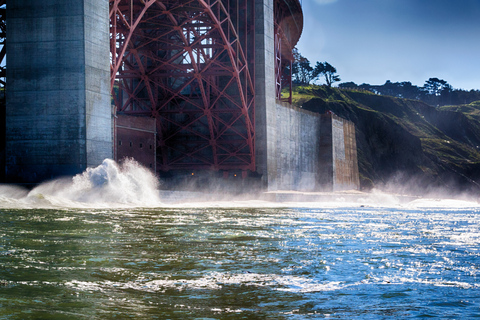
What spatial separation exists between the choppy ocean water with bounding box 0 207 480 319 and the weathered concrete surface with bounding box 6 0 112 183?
46.2 ft


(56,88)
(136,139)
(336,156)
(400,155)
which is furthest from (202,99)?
(400,155)

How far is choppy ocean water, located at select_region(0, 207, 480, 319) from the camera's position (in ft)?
20.3

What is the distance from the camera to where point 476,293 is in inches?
295

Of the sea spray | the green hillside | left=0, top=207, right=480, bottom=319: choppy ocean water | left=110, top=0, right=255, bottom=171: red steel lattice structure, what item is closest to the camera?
left=0, top=207, right=480, bottom=319: choppy ocean water

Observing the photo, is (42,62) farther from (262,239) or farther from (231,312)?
(231,312)

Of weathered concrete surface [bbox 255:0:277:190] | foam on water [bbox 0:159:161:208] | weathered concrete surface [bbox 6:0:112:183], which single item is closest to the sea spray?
foam on water [bbox 0:159:161:208]

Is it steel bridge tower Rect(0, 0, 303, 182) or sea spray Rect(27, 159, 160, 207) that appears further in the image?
steel bridge tower Rect(0, 0, 303, 182)

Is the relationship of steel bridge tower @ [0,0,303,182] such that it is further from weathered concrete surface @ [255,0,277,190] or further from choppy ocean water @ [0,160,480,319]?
choppy ocean water @ [0,160,480,319]

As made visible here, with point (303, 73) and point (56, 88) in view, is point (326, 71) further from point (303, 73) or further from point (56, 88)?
point (56, 88)

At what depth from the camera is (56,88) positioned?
2850cm

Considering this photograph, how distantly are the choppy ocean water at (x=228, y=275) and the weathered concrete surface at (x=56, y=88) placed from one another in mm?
14068

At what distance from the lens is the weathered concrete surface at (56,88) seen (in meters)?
28.3

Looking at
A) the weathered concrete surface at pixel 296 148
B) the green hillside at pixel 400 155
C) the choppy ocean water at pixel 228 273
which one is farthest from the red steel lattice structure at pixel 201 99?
the green hillside at pixel 400 155

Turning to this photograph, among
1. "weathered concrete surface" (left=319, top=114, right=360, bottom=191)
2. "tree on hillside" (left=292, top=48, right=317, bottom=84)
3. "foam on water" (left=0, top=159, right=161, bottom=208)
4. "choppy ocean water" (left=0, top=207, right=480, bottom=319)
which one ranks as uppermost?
"tree on hillside" (left=292, top=48, right=317, bottom=84)
